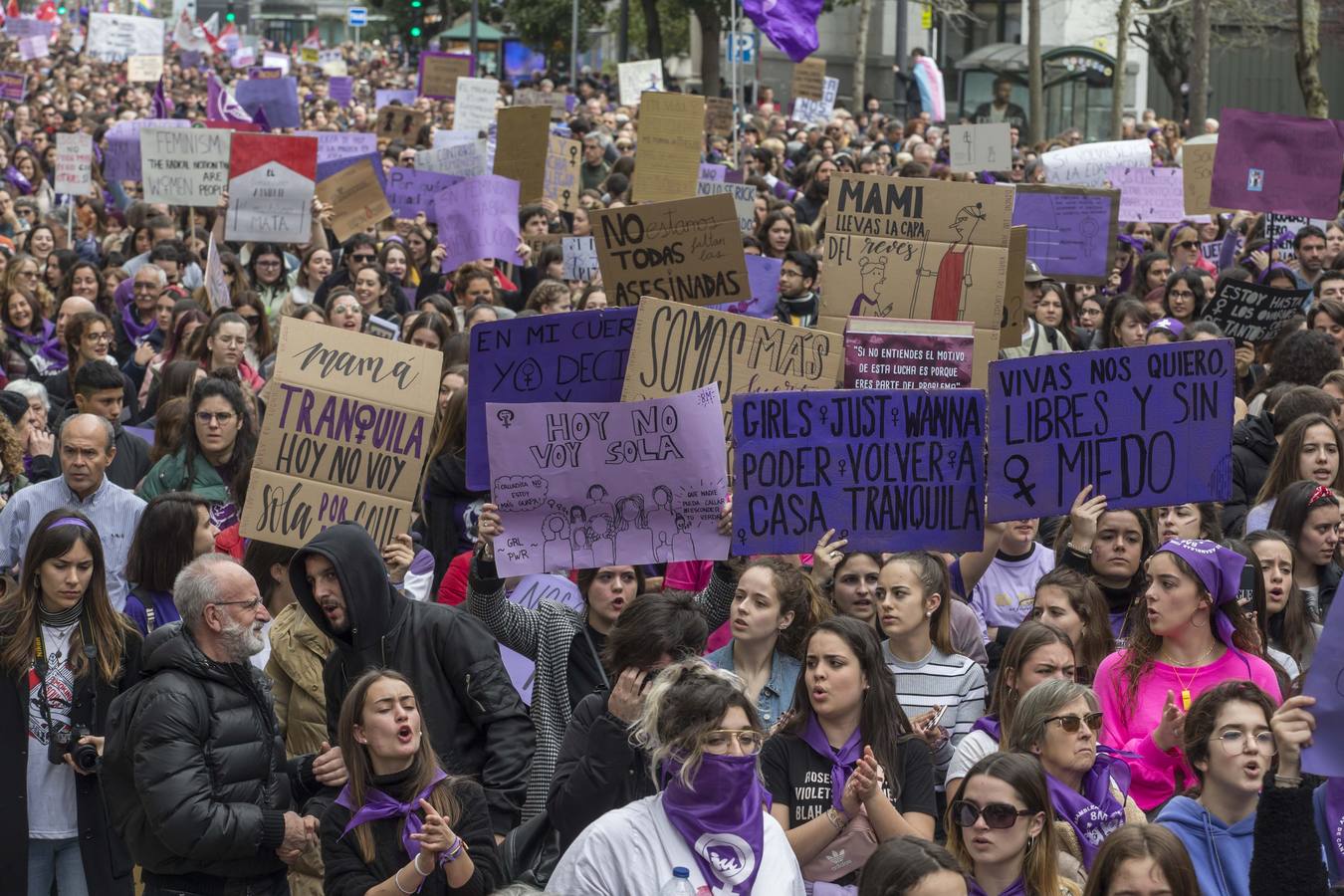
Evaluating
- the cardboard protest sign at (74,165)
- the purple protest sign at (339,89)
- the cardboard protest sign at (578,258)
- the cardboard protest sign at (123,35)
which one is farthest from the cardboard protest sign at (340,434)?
the cardboard protest sign at (123,35)

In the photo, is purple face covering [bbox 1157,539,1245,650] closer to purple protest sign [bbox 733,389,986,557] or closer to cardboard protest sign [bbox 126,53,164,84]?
purple protest sign [bbox 733,389,986,557]

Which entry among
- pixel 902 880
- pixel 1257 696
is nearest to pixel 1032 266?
pixel 1257 696

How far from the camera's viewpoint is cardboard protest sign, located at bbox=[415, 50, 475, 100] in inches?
1040

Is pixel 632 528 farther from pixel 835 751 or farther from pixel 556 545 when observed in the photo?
pixel 835 751

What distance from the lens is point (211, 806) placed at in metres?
5.08

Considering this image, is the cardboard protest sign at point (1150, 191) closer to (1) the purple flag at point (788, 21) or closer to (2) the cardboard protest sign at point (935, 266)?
(1) the purple flag at point (788, 21)

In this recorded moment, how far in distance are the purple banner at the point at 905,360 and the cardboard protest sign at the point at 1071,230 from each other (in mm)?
5146

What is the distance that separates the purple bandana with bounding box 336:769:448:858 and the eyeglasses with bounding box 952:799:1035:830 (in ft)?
4.13

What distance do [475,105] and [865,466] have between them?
16.1m

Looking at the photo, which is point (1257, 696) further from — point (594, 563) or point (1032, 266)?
point (1032, 266)

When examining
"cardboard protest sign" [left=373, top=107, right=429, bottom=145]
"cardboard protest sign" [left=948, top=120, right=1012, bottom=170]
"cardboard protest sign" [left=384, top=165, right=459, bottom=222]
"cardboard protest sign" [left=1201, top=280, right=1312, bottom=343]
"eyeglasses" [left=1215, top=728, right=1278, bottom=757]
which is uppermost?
"cardboard protest sign" [left=373, top=107, right=429, bottom=145]

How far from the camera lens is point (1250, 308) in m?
11.0

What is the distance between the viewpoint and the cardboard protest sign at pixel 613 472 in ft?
20.8

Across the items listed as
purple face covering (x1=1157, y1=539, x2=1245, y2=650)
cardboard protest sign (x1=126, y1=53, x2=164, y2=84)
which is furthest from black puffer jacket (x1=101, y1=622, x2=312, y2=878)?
cardboard protest sign (x1=126, y1=53, x2=164, y2=84)
